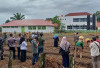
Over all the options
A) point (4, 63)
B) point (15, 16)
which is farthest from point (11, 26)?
point (4, 63)

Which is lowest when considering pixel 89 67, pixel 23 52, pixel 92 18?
pixel 89 67

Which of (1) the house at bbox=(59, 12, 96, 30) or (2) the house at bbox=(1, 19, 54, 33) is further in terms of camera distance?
(1) the house at bbox=(59, 12, 96, 30)

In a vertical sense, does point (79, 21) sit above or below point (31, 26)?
above

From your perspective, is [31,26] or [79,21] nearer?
[31,26]

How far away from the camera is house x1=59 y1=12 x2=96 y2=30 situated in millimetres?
48312

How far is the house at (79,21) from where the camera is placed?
48.3m

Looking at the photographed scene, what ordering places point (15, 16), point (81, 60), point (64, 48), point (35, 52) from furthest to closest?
point (15, 16), point (81, 60), point (35, 52), point (64, 48)

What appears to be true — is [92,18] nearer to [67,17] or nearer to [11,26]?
[67,17]

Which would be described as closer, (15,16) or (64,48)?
(64,48)

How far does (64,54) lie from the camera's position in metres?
7.58

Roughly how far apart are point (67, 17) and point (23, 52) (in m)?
41.8

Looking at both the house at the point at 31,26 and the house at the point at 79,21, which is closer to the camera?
the house at the point at 31,26

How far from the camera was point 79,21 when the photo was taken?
161ft

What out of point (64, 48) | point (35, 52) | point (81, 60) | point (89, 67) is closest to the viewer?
point (64, 48)
